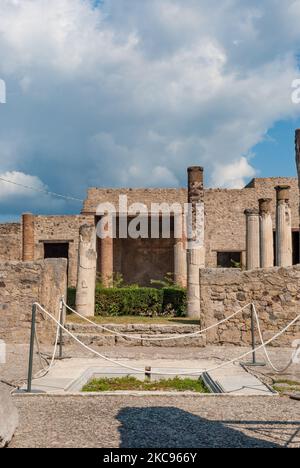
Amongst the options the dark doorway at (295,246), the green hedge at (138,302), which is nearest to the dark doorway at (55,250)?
the dark doorway at (295,246)

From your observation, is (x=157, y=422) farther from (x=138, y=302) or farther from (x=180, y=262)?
(x=180, y=262)

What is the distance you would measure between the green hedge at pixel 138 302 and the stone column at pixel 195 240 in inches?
41.5

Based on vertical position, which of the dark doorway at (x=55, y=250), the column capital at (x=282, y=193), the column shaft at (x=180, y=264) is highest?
the column capital at (x=282, y=193)

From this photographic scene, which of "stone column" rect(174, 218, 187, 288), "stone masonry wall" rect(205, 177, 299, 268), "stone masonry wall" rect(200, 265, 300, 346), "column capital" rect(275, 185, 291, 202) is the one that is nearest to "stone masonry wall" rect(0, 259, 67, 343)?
"stone masonry wall" rect(200, 265, 300, 346)

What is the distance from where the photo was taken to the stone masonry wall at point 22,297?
10203 millimetres

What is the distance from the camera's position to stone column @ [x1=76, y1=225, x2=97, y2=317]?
524 inches

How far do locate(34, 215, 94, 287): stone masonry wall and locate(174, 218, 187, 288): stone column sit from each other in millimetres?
3763

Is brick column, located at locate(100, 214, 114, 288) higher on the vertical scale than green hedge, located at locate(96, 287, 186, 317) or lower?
higher

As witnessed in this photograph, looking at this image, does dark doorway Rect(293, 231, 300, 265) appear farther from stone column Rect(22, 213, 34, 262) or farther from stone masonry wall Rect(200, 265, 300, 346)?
stone masonry wall Rect(200, 265, 300, 346)

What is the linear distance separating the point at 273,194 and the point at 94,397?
17488 millimetres

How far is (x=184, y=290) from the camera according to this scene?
47.8 feet

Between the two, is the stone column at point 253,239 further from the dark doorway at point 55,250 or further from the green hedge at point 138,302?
the dark doorway at point 55,250
